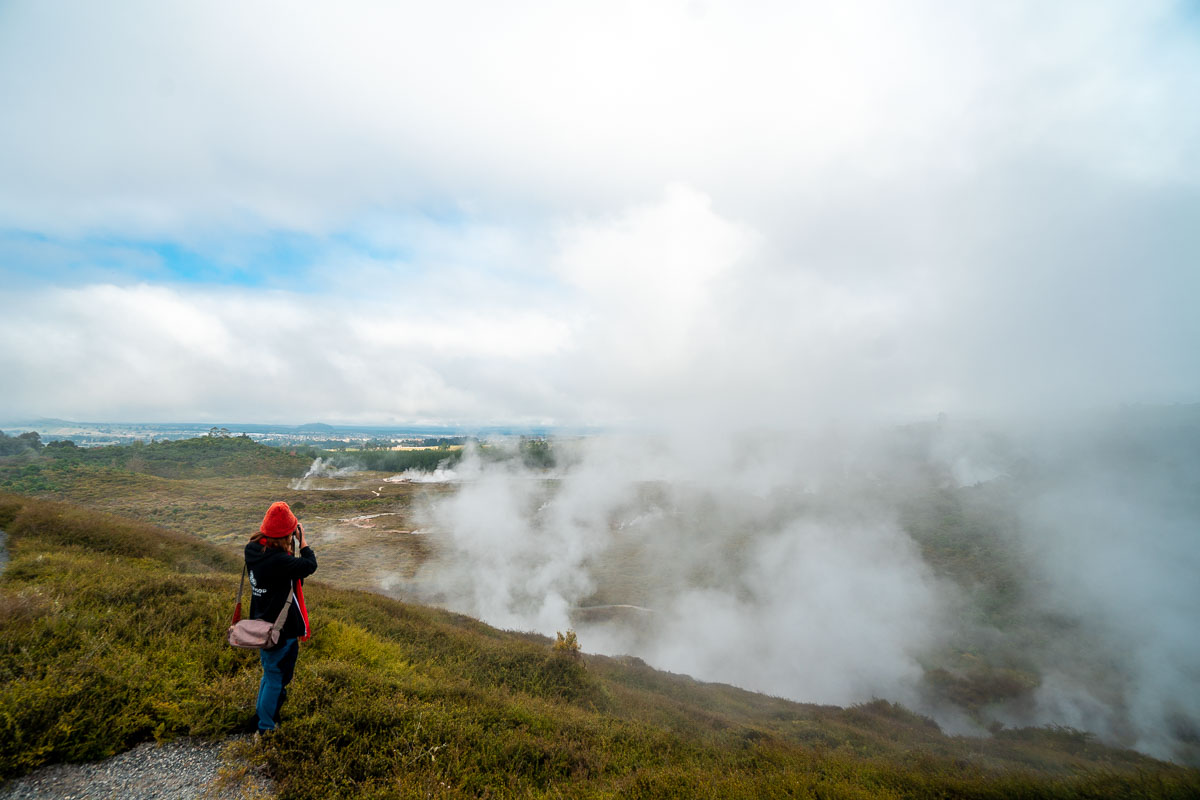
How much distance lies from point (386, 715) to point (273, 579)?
3.43 m

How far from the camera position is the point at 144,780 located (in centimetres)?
504

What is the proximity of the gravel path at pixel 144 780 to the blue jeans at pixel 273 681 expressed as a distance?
522mm

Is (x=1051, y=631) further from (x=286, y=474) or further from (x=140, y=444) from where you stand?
(x=140, y=444)

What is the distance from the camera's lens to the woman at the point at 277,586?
5246 mm

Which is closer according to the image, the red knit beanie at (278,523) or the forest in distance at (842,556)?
the red knit beanie at (278,523)

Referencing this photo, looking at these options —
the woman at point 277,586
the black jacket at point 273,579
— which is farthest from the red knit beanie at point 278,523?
the black jacket at point 273,579

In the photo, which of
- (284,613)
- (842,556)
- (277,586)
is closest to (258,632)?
(284,613)

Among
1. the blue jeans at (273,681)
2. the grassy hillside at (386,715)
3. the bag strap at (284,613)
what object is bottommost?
the grassy hillside at (386,715)

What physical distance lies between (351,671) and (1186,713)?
39723 millimetres

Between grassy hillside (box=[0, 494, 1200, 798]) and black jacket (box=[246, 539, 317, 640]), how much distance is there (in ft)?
6.19

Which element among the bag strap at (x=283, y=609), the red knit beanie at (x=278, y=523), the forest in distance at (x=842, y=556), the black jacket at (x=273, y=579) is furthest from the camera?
the forest in distance at (x=842, y=556)

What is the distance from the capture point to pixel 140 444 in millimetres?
75812

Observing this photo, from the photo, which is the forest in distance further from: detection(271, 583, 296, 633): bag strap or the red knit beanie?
the red knit beanie

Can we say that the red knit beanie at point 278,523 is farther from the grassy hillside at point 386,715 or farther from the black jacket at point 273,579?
the grassy hillside at point 386,715
